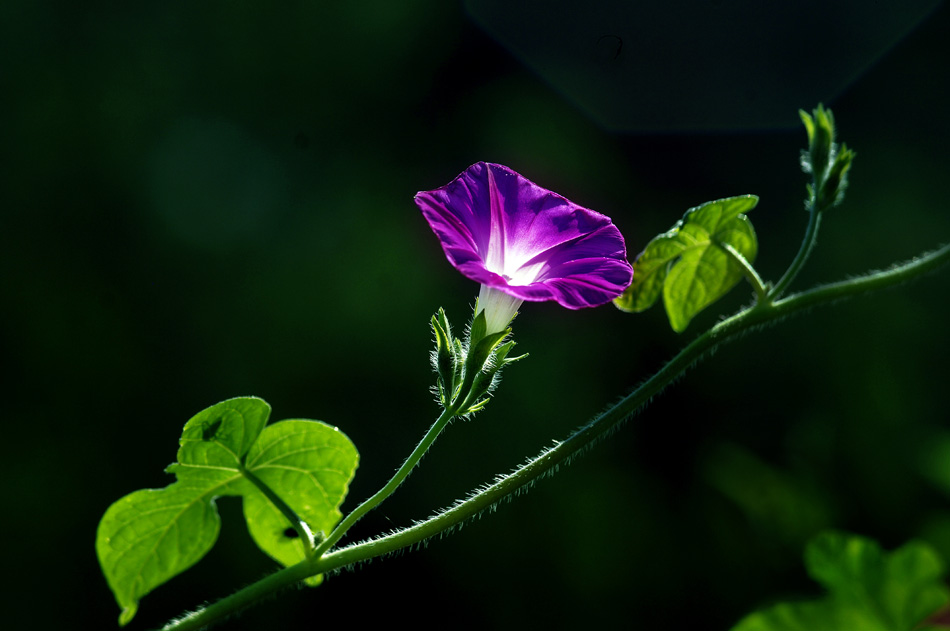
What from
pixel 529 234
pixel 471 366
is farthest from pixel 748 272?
pixel 471 366

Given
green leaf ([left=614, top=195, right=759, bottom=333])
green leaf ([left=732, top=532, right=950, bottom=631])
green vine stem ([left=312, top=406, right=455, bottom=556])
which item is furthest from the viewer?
green leaf ([left=614, top=195, right=759, bottom=333])

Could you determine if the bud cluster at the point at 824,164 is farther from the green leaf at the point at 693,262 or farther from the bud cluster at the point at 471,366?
the bud cluster at the point at 471,366

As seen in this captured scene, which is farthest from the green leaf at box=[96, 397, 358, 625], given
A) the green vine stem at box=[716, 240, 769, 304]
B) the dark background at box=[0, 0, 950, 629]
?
the dark background at box=[0, 0, 950, 629]

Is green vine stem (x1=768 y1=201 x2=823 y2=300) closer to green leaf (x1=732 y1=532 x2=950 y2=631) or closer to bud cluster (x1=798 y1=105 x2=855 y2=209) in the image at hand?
bud cluster (x1=798 y1=105 x2=855 y2=209)

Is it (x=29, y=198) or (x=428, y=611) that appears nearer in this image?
(x=428, y=611)

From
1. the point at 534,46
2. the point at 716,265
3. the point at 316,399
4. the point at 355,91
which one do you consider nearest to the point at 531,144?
the point at 534,46

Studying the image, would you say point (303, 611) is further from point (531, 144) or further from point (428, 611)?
point (531, 144)
